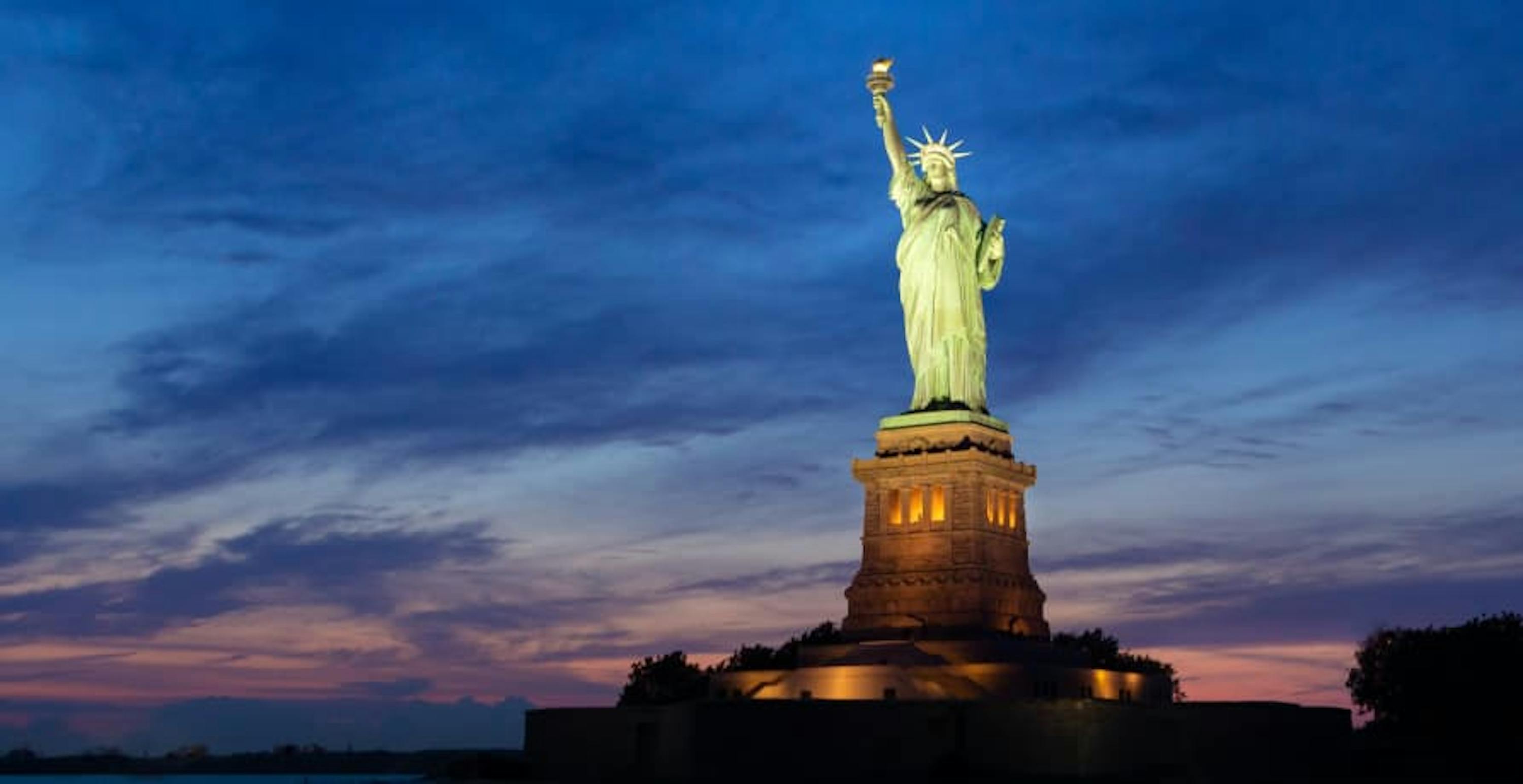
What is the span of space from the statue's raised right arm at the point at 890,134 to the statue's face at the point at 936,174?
643mm

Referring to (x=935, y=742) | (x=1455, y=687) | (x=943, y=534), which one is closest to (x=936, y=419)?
(x=943, y=534)

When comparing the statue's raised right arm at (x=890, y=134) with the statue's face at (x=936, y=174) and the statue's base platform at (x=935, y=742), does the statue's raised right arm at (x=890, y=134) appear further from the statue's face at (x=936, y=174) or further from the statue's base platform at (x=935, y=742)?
the statue's base platform at (x=935, y=742)

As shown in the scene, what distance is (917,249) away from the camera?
5462 cm

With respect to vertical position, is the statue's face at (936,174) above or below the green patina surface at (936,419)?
above

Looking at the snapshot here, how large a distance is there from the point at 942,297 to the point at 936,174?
4.15 m

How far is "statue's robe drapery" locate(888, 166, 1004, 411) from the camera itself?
53812 mm

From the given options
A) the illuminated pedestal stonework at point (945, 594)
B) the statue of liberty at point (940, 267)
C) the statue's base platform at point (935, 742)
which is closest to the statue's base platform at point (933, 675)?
the illuminated pedestal stonework at point (945, 594)

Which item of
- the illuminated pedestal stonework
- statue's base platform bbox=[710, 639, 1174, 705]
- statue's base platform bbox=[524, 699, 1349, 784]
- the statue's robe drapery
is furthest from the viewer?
the statue's robe drapery

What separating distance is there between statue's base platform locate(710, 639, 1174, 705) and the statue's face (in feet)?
46.2

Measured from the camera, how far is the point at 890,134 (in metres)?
55.5

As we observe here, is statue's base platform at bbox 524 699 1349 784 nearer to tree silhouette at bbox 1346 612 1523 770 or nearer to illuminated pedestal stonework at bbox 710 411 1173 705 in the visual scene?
illuminated pedestal stonework at bbox 710 411 1173 705

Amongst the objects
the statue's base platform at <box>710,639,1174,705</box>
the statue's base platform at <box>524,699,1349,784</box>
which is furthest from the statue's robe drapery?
the statue's base platform at <box>524,699,1349,784</box>

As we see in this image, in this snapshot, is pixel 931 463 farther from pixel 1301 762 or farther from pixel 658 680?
pixel 658 680

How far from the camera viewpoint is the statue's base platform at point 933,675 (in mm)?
45938
